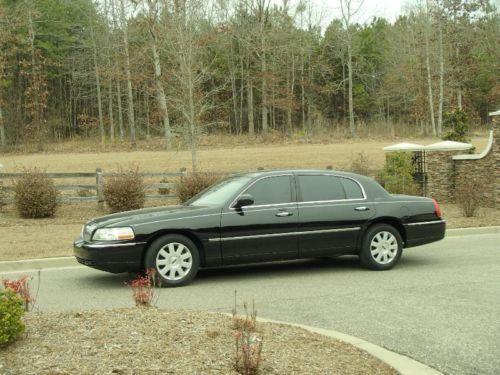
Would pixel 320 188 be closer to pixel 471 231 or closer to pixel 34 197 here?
pixel 471 231

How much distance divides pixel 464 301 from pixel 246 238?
9.82 feet

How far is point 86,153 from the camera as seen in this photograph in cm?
4128

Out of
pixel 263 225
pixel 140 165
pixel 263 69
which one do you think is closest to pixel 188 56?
pixel 140 165

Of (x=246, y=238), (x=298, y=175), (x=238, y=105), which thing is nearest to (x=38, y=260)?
(x=246, y=238)

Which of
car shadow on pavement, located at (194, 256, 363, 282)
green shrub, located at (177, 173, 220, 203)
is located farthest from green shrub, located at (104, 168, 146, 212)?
car shadow on pavement, located at (194, 256, 363, 282)

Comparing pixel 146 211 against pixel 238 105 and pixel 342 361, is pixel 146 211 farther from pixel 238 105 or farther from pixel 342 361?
pixel 238 105

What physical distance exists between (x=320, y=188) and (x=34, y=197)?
9883 mm

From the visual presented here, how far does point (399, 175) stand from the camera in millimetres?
20125

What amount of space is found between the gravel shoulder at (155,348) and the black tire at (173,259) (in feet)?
9.97

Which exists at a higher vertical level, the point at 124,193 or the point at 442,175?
the point at 124,193

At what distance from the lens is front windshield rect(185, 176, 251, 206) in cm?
916

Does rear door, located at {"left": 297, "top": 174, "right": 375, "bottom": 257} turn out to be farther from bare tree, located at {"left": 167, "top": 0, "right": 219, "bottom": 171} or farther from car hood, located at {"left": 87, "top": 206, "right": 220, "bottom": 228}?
bare tree, located at {"left": 167, "top": 0, "right": 219, "bottom": 171}

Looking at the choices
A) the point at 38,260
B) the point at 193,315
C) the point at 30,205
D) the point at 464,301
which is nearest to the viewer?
the point at 193,315

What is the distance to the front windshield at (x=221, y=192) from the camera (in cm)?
916
